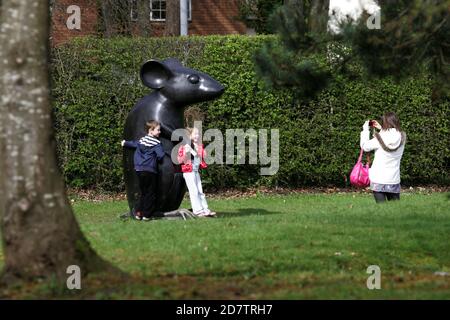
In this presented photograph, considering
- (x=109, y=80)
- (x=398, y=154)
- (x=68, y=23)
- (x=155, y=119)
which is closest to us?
(x=155, y=119)

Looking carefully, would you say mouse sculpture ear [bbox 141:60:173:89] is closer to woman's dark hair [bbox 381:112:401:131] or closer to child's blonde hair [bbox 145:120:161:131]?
child's blonde hair [bbox 145:120:161:131]

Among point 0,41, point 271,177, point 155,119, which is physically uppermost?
point 0,41

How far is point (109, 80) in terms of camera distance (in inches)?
732

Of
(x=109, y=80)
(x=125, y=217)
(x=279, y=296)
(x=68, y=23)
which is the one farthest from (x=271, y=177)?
(x=279, y=296)

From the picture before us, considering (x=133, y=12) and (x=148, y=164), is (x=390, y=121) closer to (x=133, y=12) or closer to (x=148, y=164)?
(x=148, y=164)

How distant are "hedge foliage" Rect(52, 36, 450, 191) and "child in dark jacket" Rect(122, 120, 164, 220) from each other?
529 cm

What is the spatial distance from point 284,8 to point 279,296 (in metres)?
3.08

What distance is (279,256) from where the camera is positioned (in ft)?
30.3

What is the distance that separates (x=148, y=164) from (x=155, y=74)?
1.49 metres

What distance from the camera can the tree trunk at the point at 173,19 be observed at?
81.3 ft

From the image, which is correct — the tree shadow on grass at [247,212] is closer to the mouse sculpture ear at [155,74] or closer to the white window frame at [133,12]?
the mouse sculpture ear at [155,74]

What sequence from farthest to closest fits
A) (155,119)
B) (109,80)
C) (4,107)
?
(109,80) → (155,119) → (4,107)

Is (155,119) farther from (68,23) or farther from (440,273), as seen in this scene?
(68,23)

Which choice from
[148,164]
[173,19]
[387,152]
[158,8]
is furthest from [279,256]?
[158,8]
